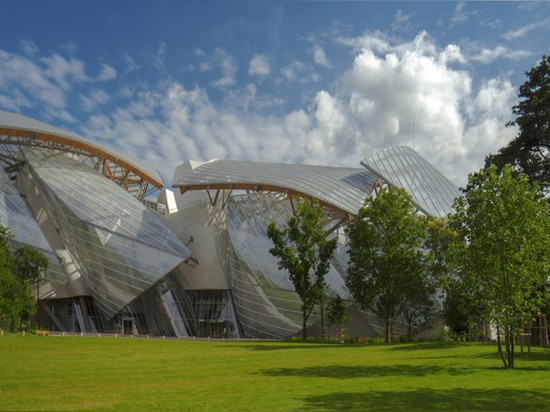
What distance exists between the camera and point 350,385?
53.5ft

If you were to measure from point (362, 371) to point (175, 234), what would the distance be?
40025mm

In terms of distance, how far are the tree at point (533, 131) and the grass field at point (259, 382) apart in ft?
46.4

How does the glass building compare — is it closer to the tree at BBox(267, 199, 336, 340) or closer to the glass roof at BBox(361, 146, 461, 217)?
the glass roof at BBox(361, 146, 461, 217)

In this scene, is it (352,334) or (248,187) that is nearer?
(352,334)

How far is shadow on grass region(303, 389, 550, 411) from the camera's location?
12883 mm

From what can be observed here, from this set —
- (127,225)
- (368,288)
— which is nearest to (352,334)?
(368,288)

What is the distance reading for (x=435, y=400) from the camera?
14.0 metres

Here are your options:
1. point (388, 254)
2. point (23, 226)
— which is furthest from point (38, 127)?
point (388, 254)

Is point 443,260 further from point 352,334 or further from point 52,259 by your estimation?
point 52,259

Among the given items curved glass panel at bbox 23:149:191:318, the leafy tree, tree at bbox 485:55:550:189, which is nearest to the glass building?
curved glass panel at bbox 23:149:191:318

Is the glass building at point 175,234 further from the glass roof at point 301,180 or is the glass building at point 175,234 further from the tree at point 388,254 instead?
the tree at point 388,254

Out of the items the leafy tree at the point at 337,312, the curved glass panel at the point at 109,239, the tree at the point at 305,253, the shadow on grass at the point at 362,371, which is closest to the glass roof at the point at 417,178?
the leafy tree at the point at 337,312

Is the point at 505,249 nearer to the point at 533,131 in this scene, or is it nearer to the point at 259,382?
the point at 259,382

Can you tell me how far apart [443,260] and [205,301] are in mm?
25456
